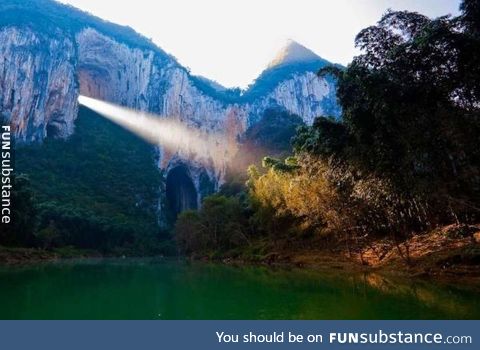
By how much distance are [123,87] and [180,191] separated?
1330 inches

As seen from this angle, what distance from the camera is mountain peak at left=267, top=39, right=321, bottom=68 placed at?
170 metres

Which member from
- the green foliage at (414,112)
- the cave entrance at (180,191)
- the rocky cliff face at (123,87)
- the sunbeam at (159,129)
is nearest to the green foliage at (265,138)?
the rocky cliff face at (123,87)

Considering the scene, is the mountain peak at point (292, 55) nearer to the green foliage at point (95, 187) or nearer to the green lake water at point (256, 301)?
the green foliage at point (95, 187)

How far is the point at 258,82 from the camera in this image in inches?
6063

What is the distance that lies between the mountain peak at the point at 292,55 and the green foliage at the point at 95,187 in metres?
75.5

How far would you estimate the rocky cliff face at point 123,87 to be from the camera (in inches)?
3888

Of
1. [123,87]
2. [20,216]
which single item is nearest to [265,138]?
[123,87]

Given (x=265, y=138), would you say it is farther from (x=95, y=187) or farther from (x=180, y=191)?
(x=95, y=187)

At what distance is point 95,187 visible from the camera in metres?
95.6

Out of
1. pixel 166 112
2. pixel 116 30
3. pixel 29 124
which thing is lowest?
pixel 29 124

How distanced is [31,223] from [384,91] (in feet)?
170
